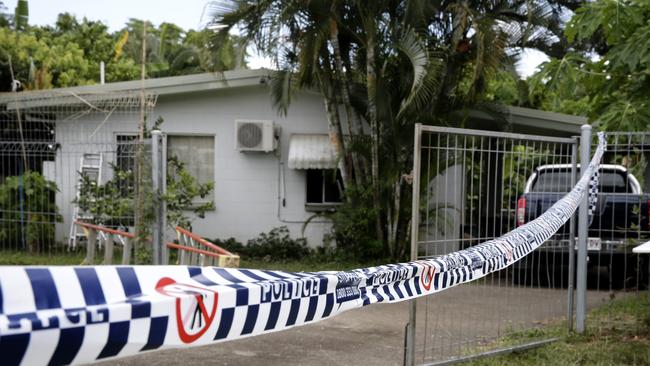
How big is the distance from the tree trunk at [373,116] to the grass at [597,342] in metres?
4.50

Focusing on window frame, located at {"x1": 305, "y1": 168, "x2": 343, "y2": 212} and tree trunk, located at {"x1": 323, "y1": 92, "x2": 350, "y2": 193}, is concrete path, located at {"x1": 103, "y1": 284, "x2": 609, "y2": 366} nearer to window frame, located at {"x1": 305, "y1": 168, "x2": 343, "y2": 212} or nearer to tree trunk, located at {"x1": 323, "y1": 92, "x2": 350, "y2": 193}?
tree trunk, located at {"x1": 323, "y1": 92, "x2": 350, "y2": 193}

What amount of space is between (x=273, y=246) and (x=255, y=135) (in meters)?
2.12

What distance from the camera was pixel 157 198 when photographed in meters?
7.34

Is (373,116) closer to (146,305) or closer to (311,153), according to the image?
(311,153)

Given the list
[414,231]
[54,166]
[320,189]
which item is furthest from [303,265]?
[414,231]

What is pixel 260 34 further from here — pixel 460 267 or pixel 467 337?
pixel 460 267

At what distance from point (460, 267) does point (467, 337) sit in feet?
7.81

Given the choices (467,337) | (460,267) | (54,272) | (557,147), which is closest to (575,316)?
(467,337)

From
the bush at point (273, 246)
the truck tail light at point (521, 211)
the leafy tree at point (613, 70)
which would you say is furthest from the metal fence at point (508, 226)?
the bush at point (273, 246)

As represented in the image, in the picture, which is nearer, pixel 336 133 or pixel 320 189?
pixel 336 133

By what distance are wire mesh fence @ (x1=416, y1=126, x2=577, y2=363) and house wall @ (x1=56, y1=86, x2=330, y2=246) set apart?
5.99m

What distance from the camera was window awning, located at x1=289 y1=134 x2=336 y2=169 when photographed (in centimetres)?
1270

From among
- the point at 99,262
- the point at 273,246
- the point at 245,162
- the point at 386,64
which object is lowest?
the point at 273,246

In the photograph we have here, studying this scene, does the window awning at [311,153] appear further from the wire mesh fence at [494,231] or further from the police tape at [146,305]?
the police tape at [146,305]
